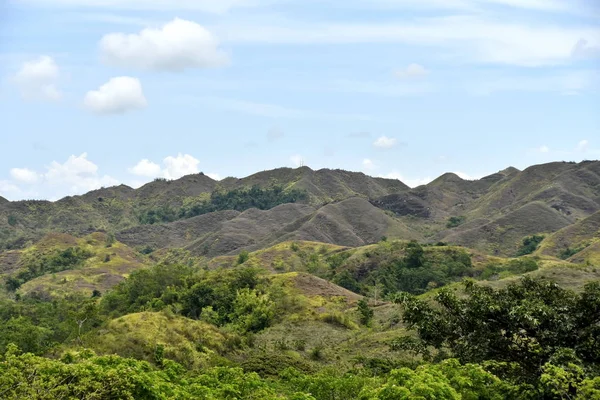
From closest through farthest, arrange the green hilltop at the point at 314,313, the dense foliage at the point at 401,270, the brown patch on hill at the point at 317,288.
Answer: the green hilltop at the point at 314,313
the brown patch on hill at the point at 317,288
the dense foliage at the point at 401,270

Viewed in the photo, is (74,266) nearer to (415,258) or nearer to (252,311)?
(252,311)

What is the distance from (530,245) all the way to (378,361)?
97672 mm

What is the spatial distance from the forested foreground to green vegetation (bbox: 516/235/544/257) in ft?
263

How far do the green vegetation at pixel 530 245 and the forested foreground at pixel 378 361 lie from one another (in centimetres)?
8008

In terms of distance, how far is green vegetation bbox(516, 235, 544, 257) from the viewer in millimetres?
122625

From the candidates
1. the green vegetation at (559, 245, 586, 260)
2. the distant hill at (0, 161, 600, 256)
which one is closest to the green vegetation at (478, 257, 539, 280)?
the green vegetation at (559, 245, 586, 260)

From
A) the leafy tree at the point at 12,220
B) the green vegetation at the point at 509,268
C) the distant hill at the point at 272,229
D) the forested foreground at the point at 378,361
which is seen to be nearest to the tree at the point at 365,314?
the forested foreground at the point at 378,361

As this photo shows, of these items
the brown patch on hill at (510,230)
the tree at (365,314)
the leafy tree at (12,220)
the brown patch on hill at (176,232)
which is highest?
the leafy tree at (12,220)

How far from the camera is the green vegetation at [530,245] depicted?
12262cm

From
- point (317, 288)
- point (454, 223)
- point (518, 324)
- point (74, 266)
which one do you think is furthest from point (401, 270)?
point (454, 223)

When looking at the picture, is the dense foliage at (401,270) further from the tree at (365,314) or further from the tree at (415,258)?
the tree at (365,314)

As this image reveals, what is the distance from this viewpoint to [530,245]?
125m

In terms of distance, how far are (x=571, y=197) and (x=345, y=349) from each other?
149m

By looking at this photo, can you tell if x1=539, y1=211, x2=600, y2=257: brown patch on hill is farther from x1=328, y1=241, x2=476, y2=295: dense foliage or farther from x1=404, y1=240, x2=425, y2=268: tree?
x1=404, y1=240, x2=425, y2=268: tree
